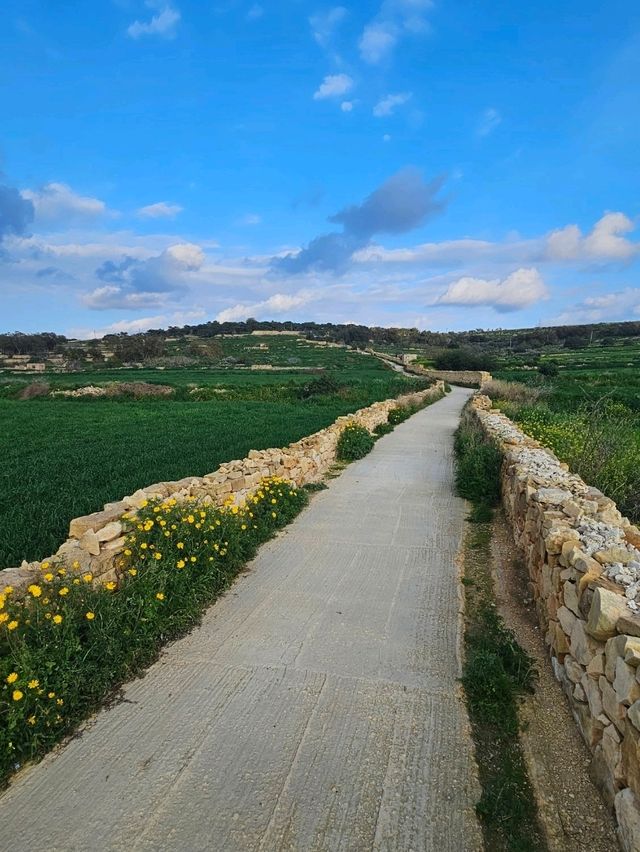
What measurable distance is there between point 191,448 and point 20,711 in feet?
33.3

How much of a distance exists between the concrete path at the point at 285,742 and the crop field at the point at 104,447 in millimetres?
2922

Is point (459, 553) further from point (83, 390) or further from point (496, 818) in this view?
point (83, 390)

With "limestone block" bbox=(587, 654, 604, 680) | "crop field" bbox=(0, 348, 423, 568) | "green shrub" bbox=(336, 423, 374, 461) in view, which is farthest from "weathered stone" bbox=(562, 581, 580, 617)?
"green shrub" bbox=(336, 423, 374, 461)

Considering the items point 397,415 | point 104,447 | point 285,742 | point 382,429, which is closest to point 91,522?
point 285,742

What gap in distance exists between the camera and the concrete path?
2.52 meters

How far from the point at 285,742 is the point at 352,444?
967 cm

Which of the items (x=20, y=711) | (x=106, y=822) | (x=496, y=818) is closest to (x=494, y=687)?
(x=496, y=818)

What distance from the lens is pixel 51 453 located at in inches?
509

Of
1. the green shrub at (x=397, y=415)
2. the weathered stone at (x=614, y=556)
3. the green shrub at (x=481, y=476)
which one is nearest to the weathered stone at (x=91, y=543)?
the weathered stone at (x=614, y=556)

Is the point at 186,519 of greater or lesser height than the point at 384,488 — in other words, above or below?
above

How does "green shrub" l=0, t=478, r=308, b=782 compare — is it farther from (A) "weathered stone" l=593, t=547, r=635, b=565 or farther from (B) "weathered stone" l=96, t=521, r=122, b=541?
(A) "weathered stone" l=593, t=547, r=635, b=565

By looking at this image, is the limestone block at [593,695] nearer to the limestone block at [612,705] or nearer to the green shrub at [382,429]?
the limestone block at [612,705]

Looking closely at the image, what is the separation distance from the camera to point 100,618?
147 inches

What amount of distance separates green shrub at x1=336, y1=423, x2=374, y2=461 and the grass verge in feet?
20.9
